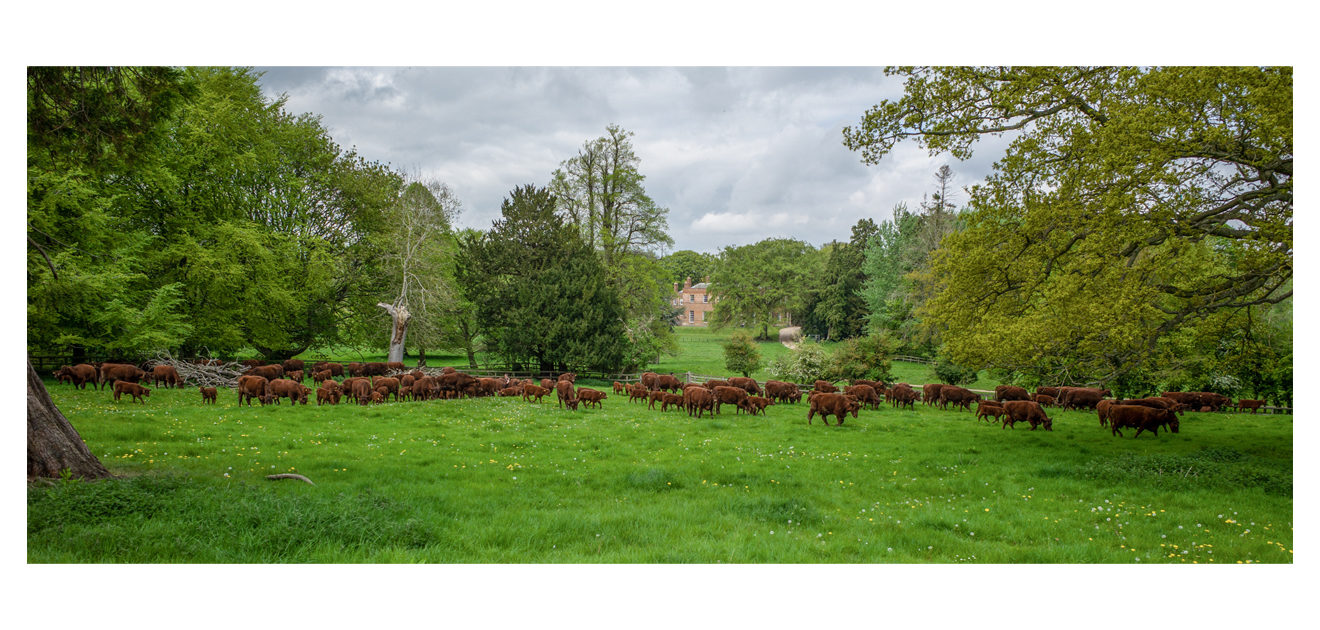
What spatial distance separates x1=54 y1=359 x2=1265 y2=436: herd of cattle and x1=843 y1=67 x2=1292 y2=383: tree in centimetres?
437

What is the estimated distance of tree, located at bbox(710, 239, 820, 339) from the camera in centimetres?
5681

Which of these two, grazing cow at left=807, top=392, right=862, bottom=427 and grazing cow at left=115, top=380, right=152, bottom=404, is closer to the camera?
grazing cow at left=115, top=380, right=152, bottom=404

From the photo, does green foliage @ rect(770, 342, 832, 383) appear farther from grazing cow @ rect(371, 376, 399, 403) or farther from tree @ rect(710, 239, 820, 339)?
tree @ rect(710, 239, 820, 339)

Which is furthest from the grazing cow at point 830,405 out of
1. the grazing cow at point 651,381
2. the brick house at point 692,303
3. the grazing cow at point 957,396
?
the brick house at point 692,303

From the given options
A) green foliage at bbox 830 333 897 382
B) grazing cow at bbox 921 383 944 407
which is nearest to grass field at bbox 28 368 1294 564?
grazing cow at bbox 921 383 944 407

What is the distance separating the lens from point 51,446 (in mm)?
5879

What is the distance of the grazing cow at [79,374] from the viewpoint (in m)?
15.7

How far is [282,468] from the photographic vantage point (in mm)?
7477

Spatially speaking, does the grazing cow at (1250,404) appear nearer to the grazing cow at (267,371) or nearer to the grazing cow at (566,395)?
the grazing cow at (566,395)

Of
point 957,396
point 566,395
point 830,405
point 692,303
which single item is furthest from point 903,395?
point 692,303
